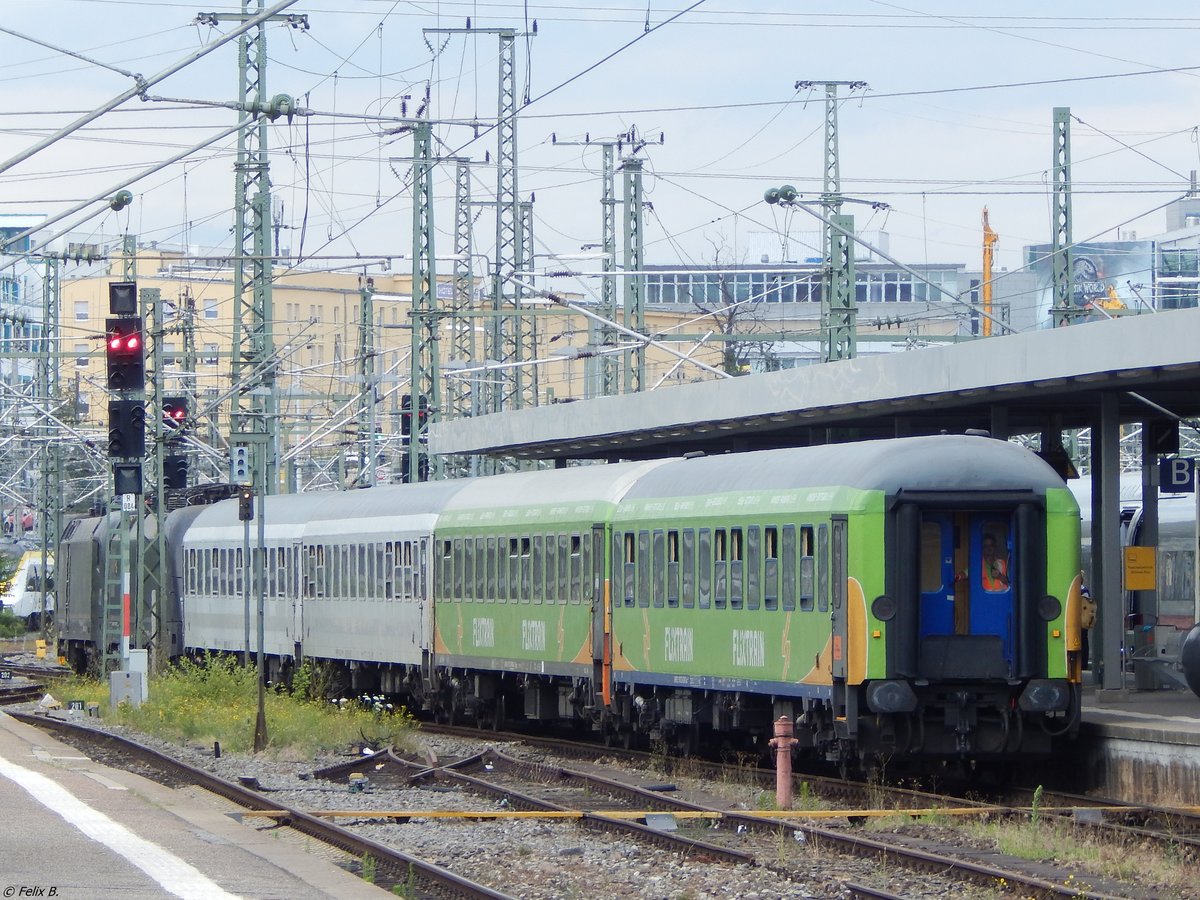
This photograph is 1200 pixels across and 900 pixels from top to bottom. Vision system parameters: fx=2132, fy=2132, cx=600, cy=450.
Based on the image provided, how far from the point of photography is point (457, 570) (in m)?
26.7

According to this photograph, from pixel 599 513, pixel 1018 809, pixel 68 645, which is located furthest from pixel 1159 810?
pixel 68 645

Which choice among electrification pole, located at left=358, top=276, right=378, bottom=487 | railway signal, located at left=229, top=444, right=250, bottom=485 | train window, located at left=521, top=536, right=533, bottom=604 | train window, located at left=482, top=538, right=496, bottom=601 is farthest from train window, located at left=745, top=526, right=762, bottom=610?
electrification pole, located at left=358, top=276, right=378, bottom=487

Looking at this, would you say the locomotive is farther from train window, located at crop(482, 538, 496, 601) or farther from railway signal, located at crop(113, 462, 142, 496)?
railway signal, located at crop(113, 462, 142, 496)

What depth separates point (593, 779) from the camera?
1869 cm

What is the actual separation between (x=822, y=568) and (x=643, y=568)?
13.5 feet

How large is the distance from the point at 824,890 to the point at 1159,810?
13.5 ft

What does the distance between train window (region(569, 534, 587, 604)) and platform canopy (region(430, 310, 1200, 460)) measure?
3161 mm

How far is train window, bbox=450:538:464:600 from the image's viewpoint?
26.6 meters

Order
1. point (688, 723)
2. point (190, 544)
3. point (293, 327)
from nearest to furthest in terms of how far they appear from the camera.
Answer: point (688, 723) < point (190, 544) < point (293, 327)

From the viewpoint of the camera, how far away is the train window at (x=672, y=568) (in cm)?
2064

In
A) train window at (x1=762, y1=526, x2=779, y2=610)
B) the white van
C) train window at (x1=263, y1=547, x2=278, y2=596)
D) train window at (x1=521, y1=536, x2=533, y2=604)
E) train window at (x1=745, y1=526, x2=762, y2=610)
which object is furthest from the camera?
the white van

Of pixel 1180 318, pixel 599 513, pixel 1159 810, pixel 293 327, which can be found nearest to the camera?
pixel 1159 810

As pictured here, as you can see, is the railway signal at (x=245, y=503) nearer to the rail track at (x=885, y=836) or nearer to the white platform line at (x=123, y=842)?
the rail track at (x=885, y=836)

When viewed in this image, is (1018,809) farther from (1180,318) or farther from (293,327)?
(293,327)
